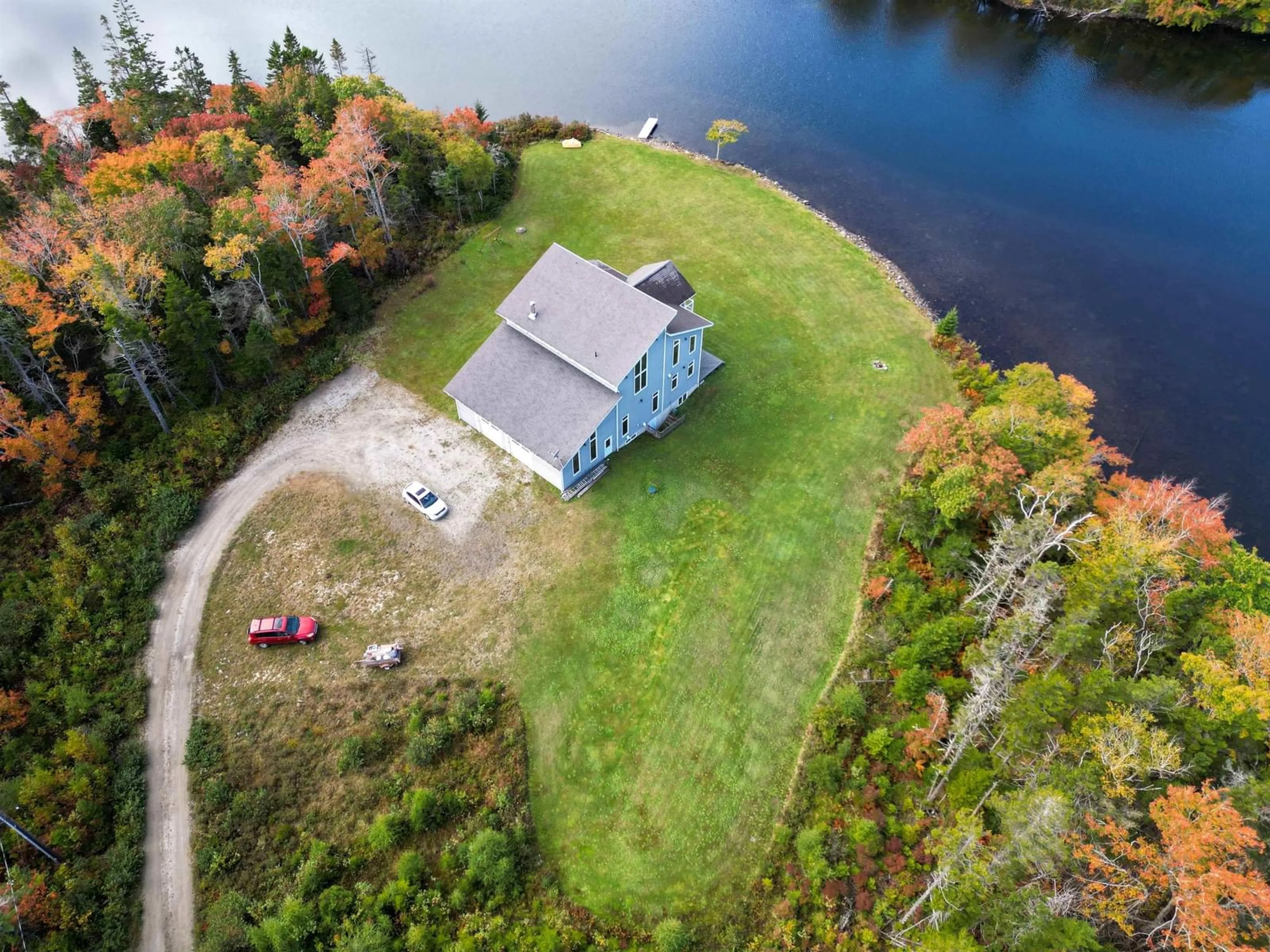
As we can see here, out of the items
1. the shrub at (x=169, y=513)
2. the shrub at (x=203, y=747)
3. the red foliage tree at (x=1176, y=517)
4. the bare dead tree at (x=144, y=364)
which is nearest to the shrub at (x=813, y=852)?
the red foliage tree at (x=1176, y=517)

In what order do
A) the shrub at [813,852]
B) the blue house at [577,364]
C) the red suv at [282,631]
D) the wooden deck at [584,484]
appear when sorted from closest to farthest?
1. the shrub at [813,852]
2. the red suv at [282,631]
3. the blue house at [577,364]
4. the wooden deck at [584,484]

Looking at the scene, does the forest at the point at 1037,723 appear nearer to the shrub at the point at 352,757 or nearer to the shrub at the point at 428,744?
the shrub at the point at 428,744

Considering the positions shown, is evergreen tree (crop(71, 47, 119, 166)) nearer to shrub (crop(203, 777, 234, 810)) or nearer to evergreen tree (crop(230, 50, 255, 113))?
evergreen tree (crop(230, 50, 255, 113))

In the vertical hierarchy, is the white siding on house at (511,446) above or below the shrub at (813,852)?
above

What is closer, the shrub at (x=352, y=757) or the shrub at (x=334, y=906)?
the shrub at (x=334, y=906)

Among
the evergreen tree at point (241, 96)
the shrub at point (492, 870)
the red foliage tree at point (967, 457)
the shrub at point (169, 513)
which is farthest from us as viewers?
the evergreen tree at point (241, 96)

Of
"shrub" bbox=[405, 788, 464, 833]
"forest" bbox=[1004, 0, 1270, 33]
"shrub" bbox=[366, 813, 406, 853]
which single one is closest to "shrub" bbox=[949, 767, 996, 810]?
"shrub" bbox=[405, 788, 464, 833]

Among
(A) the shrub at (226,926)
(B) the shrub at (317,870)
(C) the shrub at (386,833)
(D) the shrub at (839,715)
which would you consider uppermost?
(D) the shrub at (839,715)
